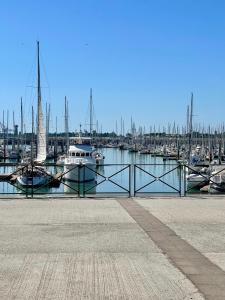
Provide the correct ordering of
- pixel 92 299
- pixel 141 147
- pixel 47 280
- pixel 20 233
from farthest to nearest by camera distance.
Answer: pixel 141 147, pixel 20 233, pixel 47 280, pixel 92 299

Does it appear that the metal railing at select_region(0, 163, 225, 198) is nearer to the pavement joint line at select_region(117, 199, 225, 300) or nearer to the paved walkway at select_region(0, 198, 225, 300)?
the paved walkway at select_region(0, 198, 225, 300)

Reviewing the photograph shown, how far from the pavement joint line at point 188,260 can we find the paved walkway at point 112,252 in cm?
1

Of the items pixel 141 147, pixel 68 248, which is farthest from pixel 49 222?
pixel 141 147

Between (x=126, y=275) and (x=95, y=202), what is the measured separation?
987cm

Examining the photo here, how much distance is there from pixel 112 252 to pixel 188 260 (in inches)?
57.1

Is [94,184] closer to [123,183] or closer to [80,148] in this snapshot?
[123,183]

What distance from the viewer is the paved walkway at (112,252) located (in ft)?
26.1

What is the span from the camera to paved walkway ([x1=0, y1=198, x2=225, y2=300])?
314 inches

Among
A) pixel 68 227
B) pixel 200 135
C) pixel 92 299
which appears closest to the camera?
pixel 92 299

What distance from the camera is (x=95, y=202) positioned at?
1858 cm

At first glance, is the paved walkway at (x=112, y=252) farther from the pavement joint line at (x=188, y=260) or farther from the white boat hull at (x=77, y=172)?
the white boat hull at (x=77, y=172)

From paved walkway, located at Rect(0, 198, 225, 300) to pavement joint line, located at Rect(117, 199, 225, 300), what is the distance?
0.5 inches

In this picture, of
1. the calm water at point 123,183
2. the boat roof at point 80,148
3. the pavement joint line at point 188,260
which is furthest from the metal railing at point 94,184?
the boat roof at point 80,148

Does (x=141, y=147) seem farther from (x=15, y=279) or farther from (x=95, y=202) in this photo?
(x=15, y=279)
